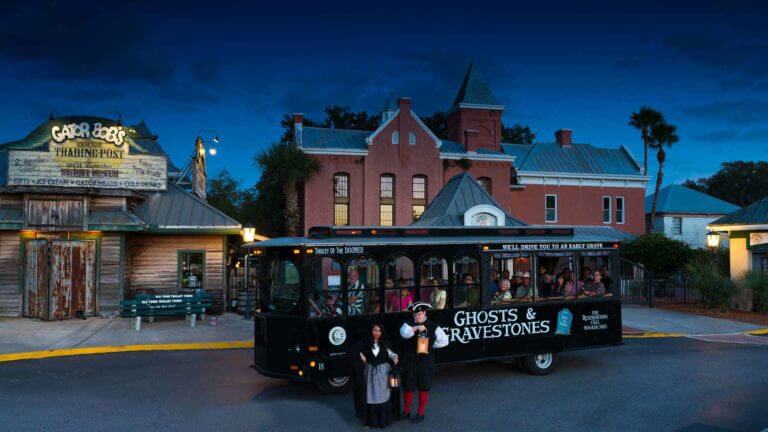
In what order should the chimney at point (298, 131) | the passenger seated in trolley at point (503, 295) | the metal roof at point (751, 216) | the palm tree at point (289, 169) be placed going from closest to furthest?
the passenger seated in trolley at point (503, 295) → the metal roof at point (751, 216) → the palm tree at point (289, 169) → the chimney at point (298, 131)

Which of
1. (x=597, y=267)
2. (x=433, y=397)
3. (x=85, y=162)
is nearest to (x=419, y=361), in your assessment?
(x=433, y=397)

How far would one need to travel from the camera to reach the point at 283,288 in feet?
33.6

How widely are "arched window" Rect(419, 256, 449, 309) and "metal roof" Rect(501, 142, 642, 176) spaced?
31.5 metres

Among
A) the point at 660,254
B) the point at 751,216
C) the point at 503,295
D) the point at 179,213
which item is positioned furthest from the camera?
the point at 660,254

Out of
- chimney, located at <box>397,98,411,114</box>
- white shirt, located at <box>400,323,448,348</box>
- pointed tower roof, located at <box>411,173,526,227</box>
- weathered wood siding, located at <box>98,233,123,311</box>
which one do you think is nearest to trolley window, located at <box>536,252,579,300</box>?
white shirt, located at <box>400,323,448,348</box>

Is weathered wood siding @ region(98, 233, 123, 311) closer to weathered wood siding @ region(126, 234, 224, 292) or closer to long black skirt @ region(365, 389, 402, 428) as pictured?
weathered wood siding @ region(126, 234, 224, 292)

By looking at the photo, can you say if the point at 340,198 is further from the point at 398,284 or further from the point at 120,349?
the point at 398,284

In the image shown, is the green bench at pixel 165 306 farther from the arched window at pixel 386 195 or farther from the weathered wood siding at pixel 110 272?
the arched window at pixel 386 195

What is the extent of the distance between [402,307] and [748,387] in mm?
6098

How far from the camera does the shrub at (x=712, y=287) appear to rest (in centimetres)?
2177

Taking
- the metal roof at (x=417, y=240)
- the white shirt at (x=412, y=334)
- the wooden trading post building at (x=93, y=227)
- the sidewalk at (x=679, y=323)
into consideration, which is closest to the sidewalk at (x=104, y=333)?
the wooden trading post building at (x=93, y=227)

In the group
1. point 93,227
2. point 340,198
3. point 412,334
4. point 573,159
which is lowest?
point 412,334

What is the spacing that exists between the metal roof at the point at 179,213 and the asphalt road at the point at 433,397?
257 inches

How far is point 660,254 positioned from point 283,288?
25.8 m
